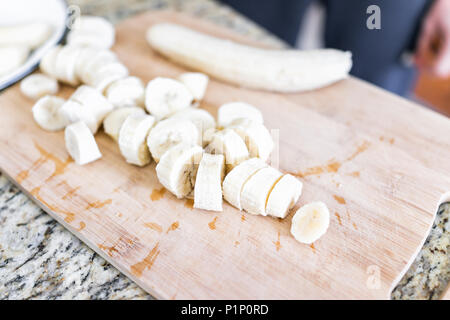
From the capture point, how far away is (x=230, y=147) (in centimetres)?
118

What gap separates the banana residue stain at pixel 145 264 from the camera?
3.33ft

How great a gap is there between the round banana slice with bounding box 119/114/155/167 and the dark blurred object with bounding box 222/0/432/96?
1489mm

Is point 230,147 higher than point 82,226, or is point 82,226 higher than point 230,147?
point 230,147

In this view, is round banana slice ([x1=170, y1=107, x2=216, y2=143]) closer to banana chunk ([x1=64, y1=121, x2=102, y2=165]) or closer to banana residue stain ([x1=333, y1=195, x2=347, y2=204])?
banana chunk ([x1=64, y1=121, x2=102, y2=165])

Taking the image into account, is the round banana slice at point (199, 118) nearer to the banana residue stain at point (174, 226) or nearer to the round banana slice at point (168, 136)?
the round banana slice at point (168, 136)

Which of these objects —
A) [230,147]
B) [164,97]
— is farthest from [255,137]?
[164,97]

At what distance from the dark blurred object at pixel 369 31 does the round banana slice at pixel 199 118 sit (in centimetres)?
130

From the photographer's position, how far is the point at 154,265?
40.6 inches

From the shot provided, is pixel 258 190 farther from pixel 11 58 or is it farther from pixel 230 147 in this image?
pixel 11 58

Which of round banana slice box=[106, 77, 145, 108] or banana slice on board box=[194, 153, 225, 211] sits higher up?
round banana slice box=[106, 77, 145, 108]

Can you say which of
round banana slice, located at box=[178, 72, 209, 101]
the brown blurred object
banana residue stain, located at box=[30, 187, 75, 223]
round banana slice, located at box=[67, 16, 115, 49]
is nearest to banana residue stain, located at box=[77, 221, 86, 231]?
banana residue stain, located at box=[30, 187, 75, 223]

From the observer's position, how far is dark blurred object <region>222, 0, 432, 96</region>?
2023 mm

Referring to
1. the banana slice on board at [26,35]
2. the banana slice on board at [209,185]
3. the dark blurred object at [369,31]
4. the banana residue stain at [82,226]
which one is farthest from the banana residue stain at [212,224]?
the dark blurred object at [369,31]

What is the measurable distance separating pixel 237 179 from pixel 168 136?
0.29 metres
